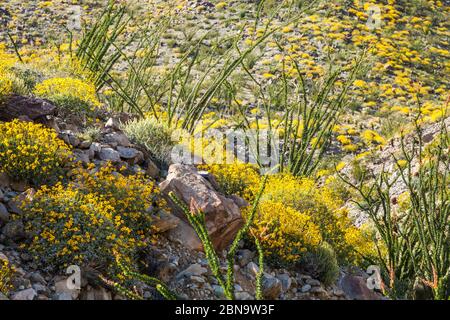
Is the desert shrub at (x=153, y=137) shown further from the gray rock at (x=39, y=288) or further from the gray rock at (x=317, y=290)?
→ the gray rock at (x=39, y=288)

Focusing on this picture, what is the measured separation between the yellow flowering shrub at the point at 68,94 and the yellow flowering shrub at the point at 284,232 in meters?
2.76

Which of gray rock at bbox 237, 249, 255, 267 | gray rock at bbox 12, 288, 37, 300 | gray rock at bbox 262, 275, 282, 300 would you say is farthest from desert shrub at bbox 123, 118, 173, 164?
gray rock at bbox 12, 288, 37, 300

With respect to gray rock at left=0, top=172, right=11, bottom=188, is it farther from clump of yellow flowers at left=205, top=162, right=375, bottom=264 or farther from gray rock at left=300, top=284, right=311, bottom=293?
gray rock at left=300, top=284, right=311, bottom=293

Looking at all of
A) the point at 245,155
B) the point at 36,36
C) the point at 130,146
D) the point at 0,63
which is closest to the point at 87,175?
the point at 130,146

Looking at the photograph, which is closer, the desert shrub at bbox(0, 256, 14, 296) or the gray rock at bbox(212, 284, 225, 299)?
the desert shrub at bbox(0, 256, 14, 296)

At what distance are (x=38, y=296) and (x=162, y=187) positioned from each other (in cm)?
205

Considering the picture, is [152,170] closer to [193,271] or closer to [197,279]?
[193,271]

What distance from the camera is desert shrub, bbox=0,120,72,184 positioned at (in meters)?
4.96

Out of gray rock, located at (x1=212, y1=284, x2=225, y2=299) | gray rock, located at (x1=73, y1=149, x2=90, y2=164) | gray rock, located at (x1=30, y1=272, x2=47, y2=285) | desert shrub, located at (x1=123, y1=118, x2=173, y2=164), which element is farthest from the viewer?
desert shrub, located at (x1=123, y1=118, x2=173, y2=164)

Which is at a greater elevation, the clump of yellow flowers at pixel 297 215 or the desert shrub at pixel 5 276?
the desert shrub at pixel 5 276

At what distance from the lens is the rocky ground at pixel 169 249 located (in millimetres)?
4027

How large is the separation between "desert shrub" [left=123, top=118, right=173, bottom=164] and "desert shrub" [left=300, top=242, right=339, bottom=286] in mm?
2122

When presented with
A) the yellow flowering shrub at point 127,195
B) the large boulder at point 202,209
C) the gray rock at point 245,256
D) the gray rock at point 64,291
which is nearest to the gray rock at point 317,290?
the gray rock at point 245,256
